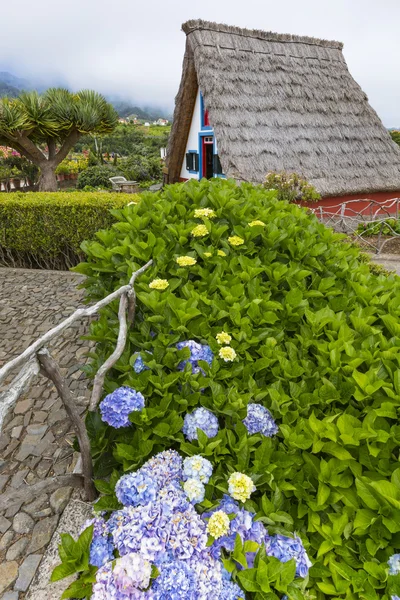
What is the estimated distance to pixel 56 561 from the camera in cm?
162

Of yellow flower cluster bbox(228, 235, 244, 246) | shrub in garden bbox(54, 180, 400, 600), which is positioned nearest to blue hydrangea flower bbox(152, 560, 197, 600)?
shrub in garden bbox(54, 180, 400, 600)

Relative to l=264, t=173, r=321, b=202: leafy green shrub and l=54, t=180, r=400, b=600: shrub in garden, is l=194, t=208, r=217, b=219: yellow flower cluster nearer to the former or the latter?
l=54, t=180, r=400, b=600: shrub in garden

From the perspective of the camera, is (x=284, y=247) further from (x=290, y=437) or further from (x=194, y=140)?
(x=194, y=140)

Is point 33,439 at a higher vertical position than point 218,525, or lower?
lower

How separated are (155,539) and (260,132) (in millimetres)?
9362

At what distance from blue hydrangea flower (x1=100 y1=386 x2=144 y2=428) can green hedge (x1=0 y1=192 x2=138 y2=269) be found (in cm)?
531

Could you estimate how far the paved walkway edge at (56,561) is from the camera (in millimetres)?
1522

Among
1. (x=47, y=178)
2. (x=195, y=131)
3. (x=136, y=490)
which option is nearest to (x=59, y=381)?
(x=136, y=490)

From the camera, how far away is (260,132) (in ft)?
29.2

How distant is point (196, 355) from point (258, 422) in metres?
0.41

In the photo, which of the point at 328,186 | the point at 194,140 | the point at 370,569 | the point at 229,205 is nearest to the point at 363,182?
the point at 328,186

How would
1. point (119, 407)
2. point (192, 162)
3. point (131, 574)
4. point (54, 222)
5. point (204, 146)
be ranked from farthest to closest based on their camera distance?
1. point (192, 162)
2. point (204, 146)
3. point (54, 222)
4. point (119, 407)
5. point (131, 574)

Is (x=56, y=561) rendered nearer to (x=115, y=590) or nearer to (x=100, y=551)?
(x=100, y=551)

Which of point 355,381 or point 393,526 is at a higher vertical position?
point 355,381
